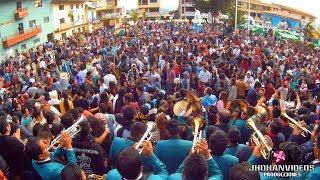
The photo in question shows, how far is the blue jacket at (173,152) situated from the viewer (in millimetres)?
4156

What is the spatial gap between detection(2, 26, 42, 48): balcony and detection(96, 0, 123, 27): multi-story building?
22.8 meters

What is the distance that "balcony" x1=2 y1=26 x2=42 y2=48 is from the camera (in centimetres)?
2693

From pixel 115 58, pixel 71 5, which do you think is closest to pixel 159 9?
pixel 71 5

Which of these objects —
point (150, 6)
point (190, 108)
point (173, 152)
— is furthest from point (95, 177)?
point (150, 6)

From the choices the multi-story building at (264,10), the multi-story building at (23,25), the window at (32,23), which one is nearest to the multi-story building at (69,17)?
the multi-story building at (23,25)

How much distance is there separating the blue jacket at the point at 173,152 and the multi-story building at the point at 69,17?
3662cm

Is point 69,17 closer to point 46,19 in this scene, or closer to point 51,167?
point 46,19

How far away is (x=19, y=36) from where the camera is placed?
2898 cm

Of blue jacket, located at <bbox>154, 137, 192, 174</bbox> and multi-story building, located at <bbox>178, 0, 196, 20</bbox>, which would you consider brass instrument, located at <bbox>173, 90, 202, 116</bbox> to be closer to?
blue jacket, located at <bbox>154, 137, 192, 174</bbox>

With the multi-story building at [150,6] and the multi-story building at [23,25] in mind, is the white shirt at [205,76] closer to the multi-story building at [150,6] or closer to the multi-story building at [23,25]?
the multi-story building at [23,25]

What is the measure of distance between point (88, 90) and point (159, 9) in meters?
61.6

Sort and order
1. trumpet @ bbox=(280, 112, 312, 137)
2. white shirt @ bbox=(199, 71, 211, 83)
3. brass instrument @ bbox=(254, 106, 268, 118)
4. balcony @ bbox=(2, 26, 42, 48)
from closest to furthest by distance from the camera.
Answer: trumpet @ bbox=(280, 112, 312, 137) < brass instrument @ bbox=(254, 106, 268, 118) < white shirt @ bbox=(199, 71, 211, 83) < balcony @ bbox=(2, 26, 42, 48)

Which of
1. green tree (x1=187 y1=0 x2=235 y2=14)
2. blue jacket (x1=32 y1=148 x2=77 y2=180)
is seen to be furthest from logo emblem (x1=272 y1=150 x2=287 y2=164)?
green tree (x1=187 y1=0 x2=235 y2=14)

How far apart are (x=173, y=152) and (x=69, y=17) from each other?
41223 mm
